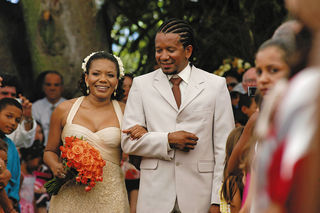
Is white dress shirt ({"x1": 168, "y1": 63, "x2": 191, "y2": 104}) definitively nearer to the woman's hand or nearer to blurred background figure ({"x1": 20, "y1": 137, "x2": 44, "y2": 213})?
the woman's hand

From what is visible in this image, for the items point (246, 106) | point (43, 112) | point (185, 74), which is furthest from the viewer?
point (43, 112)

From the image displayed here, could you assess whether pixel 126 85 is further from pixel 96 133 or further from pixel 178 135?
pixel 178 135

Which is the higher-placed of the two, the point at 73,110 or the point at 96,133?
the point at 73,110

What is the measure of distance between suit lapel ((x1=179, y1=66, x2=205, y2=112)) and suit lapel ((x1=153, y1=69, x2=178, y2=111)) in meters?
0.10

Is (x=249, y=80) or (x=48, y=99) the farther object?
(x=48, y=99)

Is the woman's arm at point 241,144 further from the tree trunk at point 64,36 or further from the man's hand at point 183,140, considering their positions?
the tree trunk at point 64,36

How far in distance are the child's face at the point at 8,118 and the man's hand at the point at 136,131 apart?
145cm

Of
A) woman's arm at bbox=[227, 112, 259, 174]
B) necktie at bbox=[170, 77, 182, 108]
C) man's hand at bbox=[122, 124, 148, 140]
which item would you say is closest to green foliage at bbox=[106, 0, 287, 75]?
necktie at bbox=[170, 77, 182, 108]

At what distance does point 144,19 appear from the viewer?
9945 millimetres

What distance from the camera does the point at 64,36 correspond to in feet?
27.2

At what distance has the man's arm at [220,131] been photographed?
4762 millimetres

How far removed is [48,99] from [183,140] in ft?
12.7

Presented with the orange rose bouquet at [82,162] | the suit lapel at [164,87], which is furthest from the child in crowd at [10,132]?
the suit lapel at [164,87]

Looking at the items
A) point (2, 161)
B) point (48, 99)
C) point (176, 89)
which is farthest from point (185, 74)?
point (48, 99)
